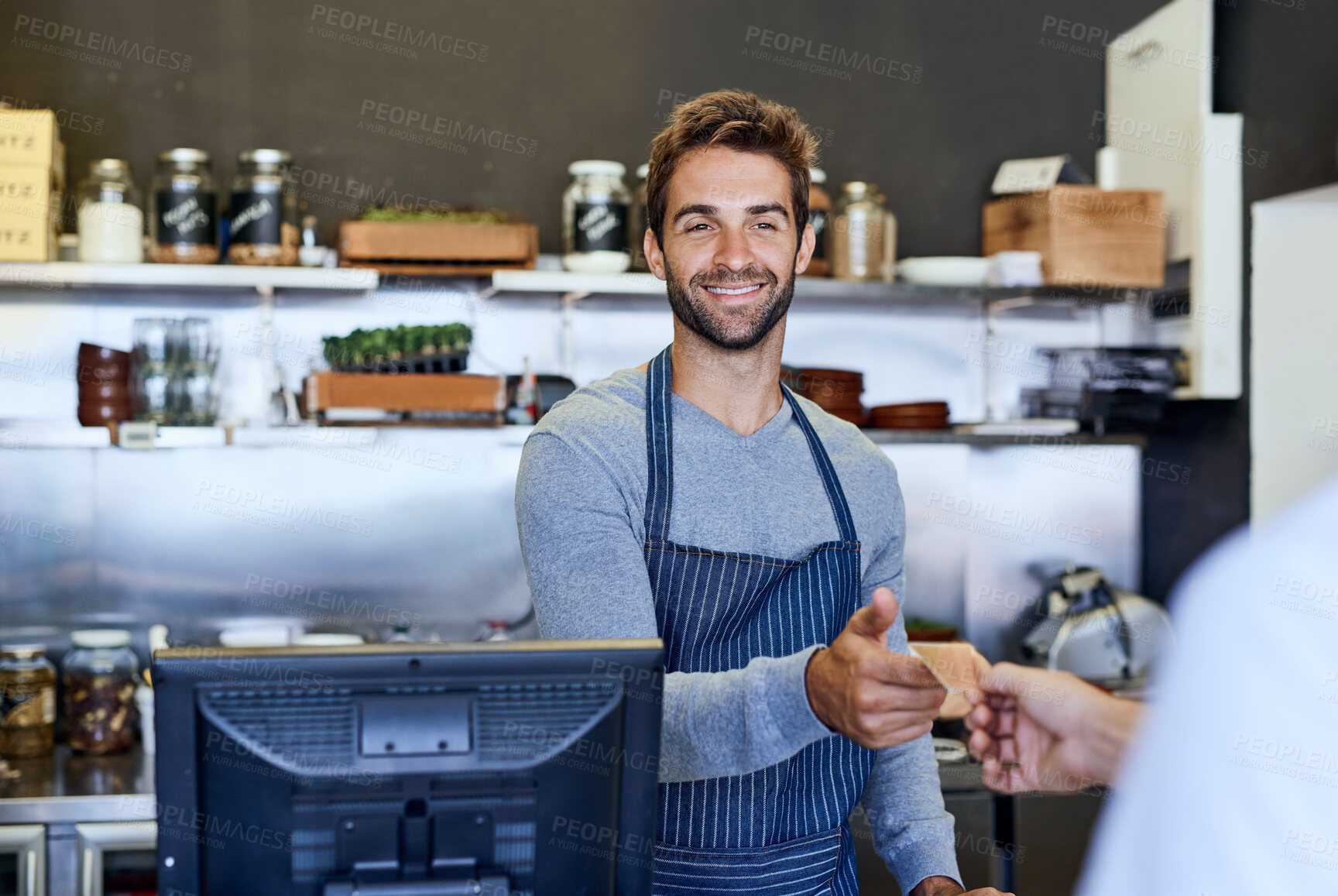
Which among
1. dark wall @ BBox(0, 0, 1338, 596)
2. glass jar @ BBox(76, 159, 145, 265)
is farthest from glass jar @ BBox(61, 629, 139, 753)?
dark wall @ BBox(0, 0, 1338, 596)

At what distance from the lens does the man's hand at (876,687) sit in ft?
3.69

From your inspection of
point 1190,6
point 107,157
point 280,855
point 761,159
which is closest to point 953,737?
point 761,159

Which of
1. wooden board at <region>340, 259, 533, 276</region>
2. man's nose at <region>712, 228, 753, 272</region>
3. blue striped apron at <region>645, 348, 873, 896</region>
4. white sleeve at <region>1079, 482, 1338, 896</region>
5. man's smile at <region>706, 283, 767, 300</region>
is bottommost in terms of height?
blue striped apron at <region>645, 348, 873, 896</region>

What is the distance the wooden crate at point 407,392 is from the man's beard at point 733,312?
3.99 ft

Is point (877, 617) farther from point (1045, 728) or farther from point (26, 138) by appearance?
point (26, 138)

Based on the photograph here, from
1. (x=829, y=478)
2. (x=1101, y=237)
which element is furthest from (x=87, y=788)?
(x=1101, y=237)

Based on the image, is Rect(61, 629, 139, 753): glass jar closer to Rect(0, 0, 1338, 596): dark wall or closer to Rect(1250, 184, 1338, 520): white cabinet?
Rect(0, 0, 1338, 596): dark wall

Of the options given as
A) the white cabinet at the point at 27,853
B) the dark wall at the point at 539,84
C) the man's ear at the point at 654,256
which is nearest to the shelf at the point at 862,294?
the dark wall at the point at 539,84

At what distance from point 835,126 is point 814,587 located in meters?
2.11

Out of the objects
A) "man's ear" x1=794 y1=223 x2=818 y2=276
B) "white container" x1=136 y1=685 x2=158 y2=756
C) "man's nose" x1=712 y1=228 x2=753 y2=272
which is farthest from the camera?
"white container" x1=136 y1=685 x2=158 y2=756

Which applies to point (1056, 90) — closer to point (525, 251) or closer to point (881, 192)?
point (881, 192)

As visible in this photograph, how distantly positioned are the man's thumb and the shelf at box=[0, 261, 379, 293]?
1.89 m

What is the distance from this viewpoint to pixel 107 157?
3.01 meters

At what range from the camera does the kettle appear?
3.13 m
